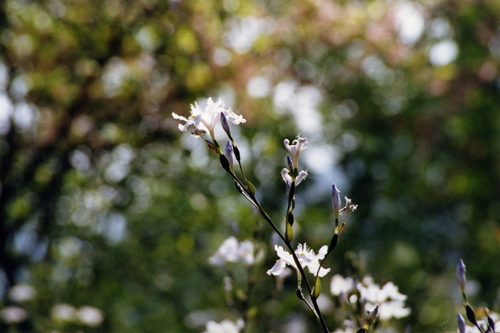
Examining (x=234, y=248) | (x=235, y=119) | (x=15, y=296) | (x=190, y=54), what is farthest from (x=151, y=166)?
(x=235, y=119)

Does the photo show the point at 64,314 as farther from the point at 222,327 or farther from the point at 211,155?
the point at 222,327

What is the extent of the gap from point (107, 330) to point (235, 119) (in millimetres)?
4770

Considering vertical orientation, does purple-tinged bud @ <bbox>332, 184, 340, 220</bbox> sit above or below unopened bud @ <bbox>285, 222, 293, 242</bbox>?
above

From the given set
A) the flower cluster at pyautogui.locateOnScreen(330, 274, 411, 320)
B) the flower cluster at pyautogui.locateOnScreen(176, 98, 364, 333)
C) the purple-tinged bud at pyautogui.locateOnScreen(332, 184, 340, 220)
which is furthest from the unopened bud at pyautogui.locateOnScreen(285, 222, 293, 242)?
the flower cluster at pyautogui.locateOnScreen(330, 274, 411, 320)

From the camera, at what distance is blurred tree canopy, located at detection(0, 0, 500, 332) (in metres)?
4.17

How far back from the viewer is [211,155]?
5.12 meters

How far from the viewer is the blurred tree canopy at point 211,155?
164 inches

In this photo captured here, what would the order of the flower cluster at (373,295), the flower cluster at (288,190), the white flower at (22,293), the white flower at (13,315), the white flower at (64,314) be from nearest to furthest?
the flower cluster at (288,190), the flower cluster at (373,295), the white flower at (64,314), the white flower at (13,315), the white flower at (22,293)

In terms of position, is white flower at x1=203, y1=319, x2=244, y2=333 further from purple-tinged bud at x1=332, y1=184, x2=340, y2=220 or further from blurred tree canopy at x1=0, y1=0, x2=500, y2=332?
blurred tree canopy at x1=0, y1=0, x2=500, y2=332

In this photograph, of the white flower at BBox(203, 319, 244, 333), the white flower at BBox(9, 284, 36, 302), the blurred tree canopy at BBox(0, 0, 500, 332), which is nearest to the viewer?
the white flower at BBox(203, 319, 244, 333)

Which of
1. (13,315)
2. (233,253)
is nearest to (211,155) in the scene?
(13,315)

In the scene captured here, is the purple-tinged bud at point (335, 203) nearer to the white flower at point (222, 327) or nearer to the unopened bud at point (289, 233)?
the unopened bud at point (289, 233)

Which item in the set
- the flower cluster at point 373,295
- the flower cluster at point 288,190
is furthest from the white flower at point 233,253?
the flower cluster at point 288,190

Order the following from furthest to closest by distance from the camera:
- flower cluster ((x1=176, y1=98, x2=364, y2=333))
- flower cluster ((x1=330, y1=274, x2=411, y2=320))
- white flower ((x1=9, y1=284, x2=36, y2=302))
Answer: white flower ((x1=9, y1=284, x2=36, y2=302))
flower cluster ((x1=330, y1=274, x2=411, y2=320))
flower cluster ((x1=176, y1=98, x2=364, y2=333))
